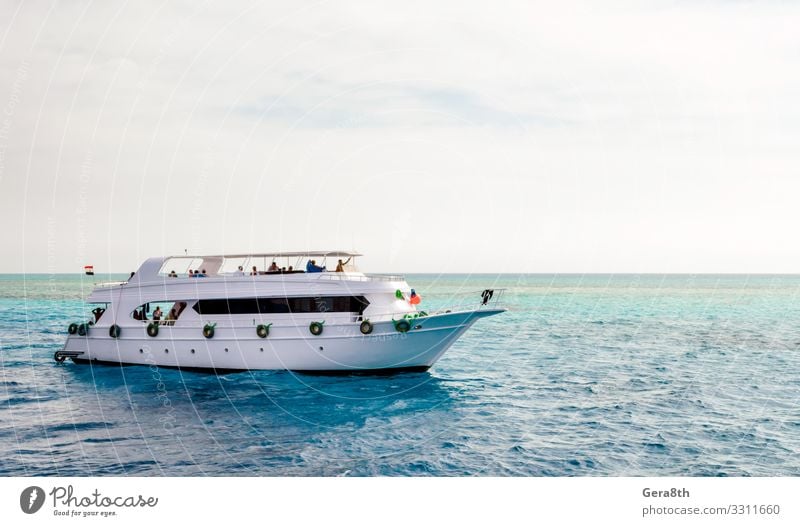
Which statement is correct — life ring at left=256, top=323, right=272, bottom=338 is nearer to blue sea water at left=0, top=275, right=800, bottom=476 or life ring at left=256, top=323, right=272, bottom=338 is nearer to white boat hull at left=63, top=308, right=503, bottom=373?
white boat hull at left=63, top=308, right=503, bottom=373

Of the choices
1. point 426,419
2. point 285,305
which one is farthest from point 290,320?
point 426,419

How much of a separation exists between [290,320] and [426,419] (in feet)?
30.1

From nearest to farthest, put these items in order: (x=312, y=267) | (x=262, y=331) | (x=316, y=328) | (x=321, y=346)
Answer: (x=316, y=328) < (x=321, y=346) < (x=262, y=331) < (x=312, y=267)

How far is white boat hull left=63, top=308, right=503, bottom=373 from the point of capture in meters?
27.0

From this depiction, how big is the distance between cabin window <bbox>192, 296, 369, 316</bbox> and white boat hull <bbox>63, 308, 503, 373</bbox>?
0.87 metres

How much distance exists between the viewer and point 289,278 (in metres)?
28.0

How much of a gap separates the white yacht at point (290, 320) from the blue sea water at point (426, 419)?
2.84ft

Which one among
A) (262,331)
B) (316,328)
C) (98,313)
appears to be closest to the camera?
(316,328)

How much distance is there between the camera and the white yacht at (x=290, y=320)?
2714 centimetres

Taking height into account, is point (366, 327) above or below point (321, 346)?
above

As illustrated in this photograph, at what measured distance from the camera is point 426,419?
21094 mm

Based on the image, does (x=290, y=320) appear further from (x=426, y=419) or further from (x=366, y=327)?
(x=426, y=419)

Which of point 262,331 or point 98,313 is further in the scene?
point 98,313
